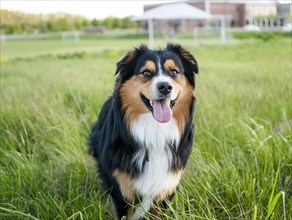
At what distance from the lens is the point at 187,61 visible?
261cm

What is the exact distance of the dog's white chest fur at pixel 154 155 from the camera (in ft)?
8.18

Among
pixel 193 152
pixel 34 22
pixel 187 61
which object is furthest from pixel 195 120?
pixel 34 22

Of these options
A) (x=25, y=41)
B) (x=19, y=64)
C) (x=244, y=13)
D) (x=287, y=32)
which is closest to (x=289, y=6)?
(x=244, y=13)

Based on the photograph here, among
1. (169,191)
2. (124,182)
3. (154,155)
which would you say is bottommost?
(169,191)

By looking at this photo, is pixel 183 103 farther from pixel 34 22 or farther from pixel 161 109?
pixel 34 22

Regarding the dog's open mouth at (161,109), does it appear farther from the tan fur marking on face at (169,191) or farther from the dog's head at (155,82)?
the tan fur marking on face at (169,191)

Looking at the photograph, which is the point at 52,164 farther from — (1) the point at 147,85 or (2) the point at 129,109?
(1) the point at 147,85

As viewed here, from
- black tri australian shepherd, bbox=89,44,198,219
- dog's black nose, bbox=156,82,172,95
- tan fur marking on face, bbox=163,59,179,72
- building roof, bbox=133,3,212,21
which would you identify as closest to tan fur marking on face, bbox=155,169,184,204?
black tri australian shepherd, bbox=89,44,198,219

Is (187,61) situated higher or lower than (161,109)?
higher

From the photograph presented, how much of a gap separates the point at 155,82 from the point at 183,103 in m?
0.31

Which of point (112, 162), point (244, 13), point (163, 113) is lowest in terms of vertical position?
point (112, 162)

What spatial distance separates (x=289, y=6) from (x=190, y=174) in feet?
13.6

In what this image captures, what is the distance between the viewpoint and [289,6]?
5773mm

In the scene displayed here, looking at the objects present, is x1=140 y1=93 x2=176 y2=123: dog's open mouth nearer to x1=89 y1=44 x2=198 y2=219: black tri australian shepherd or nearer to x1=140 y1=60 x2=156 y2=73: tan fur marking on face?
x1=89 y1=44 x2=198 y2=219: black tri australian shepherd
